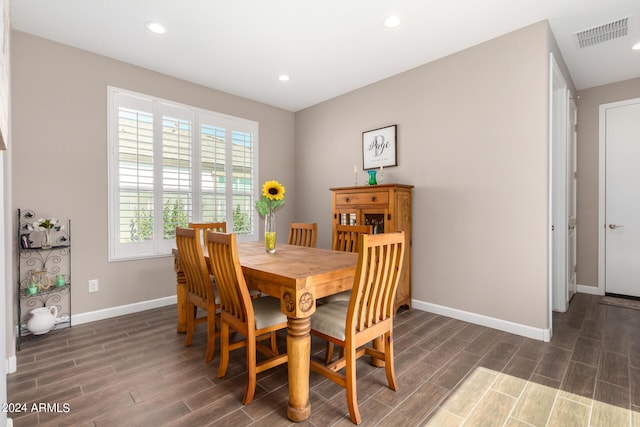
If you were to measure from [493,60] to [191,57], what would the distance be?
3.03 m

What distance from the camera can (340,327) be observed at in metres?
1.77

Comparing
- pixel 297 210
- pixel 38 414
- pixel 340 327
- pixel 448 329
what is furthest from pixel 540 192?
pixel 38 414

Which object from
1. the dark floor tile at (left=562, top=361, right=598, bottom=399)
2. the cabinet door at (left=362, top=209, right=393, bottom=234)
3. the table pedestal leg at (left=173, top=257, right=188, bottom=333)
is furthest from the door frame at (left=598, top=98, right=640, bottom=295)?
the table pedestal leg at (left=173, top=257, right=188, bottom=333)

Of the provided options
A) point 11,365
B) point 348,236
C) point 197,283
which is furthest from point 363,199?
point 11,365

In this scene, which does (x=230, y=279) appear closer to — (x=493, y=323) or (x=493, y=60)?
(x=493, y=323)

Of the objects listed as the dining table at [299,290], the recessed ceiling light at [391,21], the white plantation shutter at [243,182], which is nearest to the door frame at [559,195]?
the recessed ceiling light at [391,21]

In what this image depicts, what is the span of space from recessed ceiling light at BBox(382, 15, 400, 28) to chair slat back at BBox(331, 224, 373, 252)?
1778 mm

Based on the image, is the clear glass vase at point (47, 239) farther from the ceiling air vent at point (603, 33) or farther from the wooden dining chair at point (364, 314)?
the ceiling air vent at point (603, 33)

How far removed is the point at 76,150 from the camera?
3.05 meters

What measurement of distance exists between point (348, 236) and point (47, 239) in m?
2.76

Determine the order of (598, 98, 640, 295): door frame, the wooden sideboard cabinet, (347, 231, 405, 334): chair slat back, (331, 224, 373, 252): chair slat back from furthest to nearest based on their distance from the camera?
(598, 98, 640, 295): door frame → the wooden sideboard cabinet → (331, 224, 373, 252): chair slat back → (347, 231, 405, 334): chair slat back

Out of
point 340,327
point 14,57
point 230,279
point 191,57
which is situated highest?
point 191,57

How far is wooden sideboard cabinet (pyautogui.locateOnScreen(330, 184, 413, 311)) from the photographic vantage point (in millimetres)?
3244

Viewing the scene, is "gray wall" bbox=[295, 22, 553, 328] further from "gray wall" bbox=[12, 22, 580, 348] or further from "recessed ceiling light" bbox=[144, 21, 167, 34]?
"recessed ceiling light" bbox=[144, 21, 167, 34]
